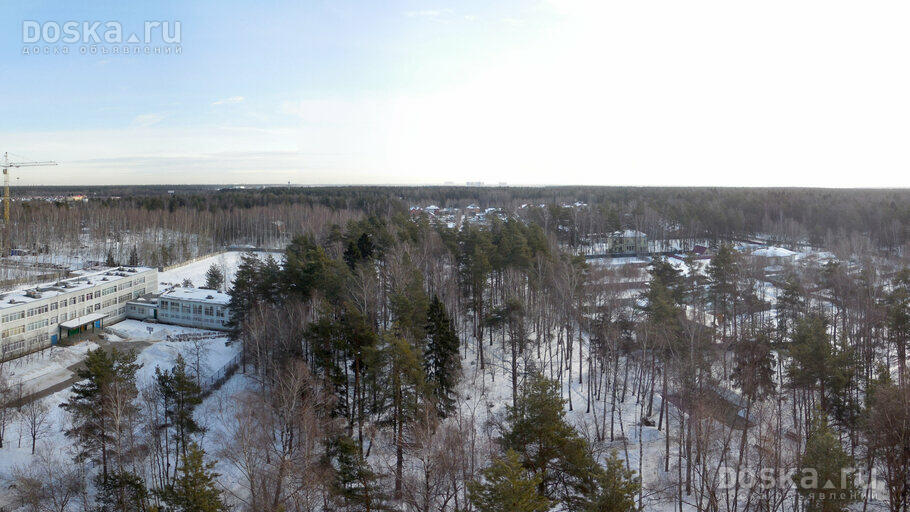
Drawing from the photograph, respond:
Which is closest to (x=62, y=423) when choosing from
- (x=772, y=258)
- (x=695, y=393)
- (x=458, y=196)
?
(x=695, y=393)

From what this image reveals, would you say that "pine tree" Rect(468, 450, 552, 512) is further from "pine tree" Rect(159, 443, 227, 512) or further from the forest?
"pine tree" Rect(159, 443, 227, 512)

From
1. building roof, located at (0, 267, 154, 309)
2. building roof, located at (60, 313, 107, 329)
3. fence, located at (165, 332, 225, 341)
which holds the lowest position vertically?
→ fence, located at (165, 332, 225, 341)

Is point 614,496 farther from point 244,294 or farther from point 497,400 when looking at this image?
point 244,294

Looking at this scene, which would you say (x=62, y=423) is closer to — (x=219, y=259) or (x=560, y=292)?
(x=560, y=292)

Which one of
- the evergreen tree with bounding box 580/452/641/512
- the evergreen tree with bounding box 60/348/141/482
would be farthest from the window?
the evergreen tree with bounding box 580/452/641/512

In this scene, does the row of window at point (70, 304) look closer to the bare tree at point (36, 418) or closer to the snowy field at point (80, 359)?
the snowy field at point (80, 359)

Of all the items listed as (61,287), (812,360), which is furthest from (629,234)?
(61,287)

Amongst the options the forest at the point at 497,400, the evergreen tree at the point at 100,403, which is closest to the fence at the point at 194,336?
the forest at the point at 497,400
